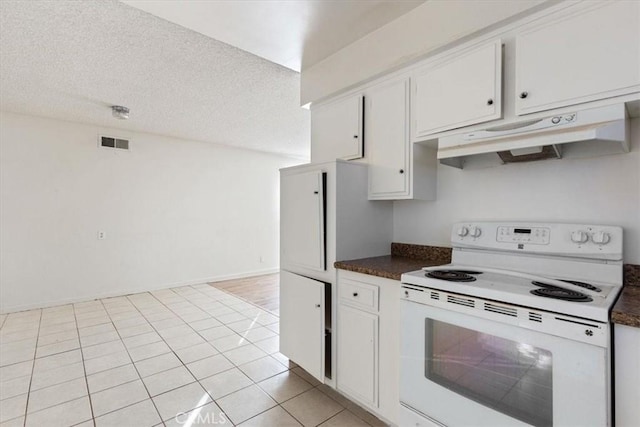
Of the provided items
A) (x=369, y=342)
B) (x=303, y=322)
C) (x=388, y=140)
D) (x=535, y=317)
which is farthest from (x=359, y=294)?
(x=388, y=140)

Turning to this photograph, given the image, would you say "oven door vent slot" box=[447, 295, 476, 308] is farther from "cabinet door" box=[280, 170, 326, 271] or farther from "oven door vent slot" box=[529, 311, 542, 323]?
Result: "cabinet door" box=[280, 170, 326, 271]

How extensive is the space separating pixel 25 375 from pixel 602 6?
167 inches

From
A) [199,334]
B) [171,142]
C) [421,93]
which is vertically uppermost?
[171,142]

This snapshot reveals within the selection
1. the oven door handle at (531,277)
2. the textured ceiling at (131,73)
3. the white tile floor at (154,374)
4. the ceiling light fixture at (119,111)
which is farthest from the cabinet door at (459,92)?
the ceiling light fixture at (119,111)

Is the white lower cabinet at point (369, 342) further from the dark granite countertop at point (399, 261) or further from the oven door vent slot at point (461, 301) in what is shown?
the oven door vent slot at point (461, 301)

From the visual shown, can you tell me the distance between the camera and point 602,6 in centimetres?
122

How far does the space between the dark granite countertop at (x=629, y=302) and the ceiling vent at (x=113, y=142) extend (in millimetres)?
5516

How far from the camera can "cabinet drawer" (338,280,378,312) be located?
175cm

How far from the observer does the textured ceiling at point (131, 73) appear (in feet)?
6.48

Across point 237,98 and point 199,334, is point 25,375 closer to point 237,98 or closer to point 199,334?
point 199,334

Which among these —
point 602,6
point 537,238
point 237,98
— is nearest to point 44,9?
point 237,98

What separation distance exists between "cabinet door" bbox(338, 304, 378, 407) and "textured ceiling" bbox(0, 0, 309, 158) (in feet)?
7.22

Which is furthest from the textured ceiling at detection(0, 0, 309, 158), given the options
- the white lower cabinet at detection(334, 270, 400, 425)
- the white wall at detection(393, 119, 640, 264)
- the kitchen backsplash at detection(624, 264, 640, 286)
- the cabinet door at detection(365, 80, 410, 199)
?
the kitchen backsplash at detection(624, 264, 640, 286)

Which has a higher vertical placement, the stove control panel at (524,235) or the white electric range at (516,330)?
the stove control panel at (524,235)
